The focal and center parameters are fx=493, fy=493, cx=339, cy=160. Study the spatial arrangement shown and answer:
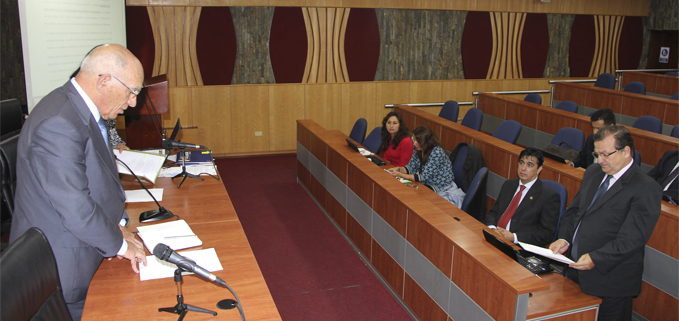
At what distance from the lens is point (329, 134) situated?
19.9 feet

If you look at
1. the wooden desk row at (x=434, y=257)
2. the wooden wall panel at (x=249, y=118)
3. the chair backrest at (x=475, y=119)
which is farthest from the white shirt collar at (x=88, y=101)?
the wooden wall panel at (x=249, y=118)

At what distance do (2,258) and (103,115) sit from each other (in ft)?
2.68

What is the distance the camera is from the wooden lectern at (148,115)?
470 centimetres

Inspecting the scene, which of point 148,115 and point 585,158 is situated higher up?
point 148,115

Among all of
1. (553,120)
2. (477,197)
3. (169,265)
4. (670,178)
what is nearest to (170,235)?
(169,265)

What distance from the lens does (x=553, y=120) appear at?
22.4 ft

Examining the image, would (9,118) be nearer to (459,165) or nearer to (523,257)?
(523,257)

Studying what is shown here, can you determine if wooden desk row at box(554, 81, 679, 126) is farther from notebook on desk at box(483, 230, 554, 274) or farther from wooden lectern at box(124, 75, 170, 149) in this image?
wooden lectern at box(124, 75, 170, 149)

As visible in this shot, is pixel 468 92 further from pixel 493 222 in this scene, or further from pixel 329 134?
pixel 493 222

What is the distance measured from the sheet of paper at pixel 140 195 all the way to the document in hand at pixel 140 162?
0.52 feet

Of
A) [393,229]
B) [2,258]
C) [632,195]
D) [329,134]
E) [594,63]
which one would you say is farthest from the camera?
[594,63]

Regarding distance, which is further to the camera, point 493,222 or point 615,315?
point 493,222

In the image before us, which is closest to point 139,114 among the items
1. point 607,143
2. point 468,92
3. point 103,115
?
point 103,115

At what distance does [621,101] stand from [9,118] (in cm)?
814
